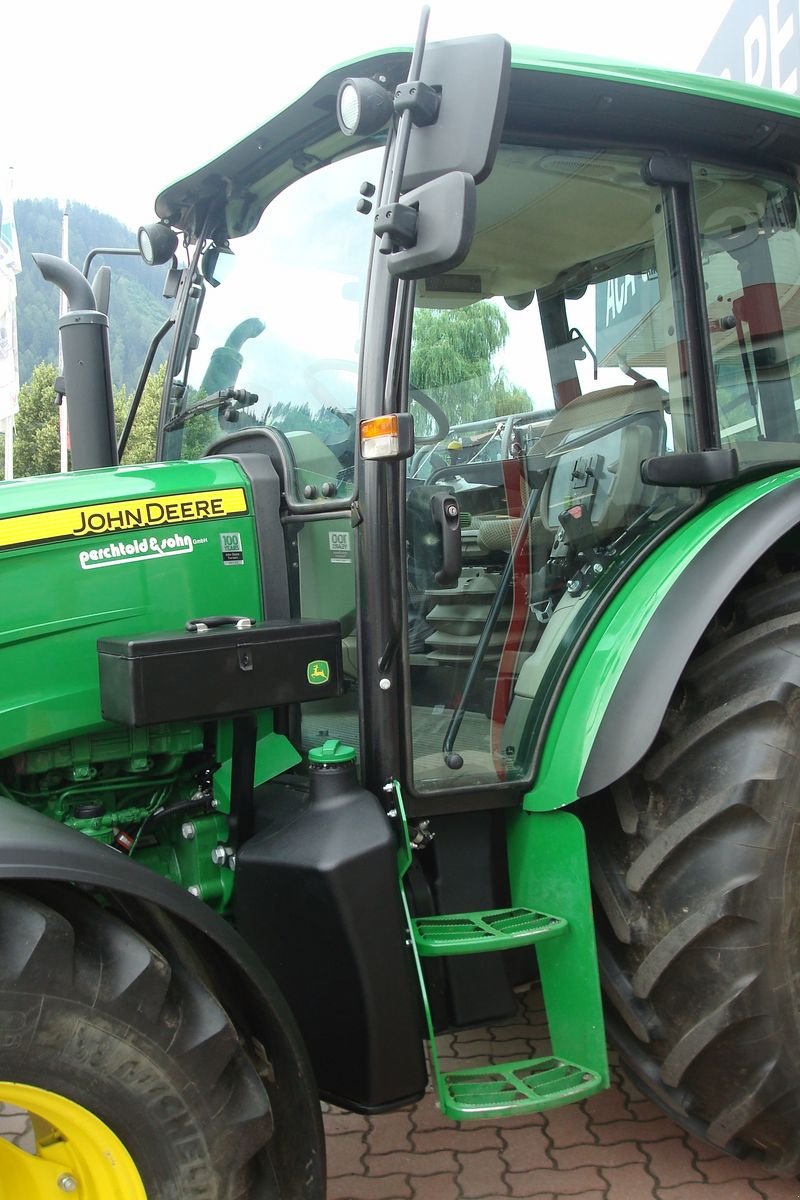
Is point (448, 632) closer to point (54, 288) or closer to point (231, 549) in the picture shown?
point (231, 549)

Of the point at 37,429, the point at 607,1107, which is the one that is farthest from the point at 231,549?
the point at 37,429

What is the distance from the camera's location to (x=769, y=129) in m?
2.47

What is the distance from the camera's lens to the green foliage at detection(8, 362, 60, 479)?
26594 mm

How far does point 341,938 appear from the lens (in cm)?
200

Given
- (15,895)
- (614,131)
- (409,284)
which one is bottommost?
(15,895)

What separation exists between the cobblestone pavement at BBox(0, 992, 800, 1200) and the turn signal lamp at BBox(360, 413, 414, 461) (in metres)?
1.63

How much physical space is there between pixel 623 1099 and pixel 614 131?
2361mm

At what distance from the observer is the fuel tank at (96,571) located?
205cm

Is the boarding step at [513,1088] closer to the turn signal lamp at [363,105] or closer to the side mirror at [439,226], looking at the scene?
the side mirror at [439,226]

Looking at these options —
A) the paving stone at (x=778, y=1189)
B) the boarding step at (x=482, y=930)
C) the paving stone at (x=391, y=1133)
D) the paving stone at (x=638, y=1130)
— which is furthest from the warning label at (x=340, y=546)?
the paving stone at (x=778, y=1189)

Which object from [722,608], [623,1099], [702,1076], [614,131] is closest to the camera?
[702,1076]

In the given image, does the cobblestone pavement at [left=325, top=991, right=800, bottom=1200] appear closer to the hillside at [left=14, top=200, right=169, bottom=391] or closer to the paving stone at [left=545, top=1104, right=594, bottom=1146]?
the paving stone at [left=545, top=1104, right=594, bottom=1146]

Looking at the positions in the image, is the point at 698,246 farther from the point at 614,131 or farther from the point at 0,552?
the point at 0,552

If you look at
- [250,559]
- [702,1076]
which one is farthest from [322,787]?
[702,1076]
